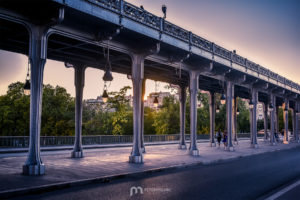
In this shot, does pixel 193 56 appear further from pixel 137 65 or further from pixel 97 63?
pixel 97 63

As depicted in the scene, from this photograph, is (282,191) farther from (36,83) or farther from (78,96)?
(78,96)

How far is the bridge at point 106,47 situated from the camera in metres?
10.6

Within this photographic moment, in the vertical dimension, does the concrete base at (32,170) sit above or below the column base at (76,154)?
above

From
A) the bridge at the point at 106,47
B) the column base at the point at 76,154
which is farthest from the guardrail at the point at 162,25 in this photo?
the column base at the point at 76,154

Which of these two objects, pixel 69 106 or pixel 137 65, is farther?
pixel 69 106

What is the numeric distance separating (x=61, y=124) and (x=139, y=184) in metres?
46.5

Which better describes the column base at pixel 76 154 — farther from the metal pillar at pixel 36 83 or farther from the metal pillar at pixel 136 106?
the metal pillar at pixel 36 83

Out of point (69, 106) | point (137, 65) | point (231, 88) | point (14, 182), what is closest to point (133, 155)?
point (137, 65)

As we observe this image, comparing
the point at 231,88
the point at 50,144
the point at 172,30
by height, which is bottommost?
the point at 50,144

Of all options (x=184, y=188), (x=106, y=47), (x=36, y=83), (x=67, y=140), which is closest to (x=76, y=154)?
A: (x=106, y=47)

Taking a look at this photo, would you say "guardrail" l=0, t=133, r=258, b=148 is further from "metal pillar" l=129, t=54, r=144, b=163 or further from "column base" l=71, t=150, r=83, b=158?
"metal pillar" l=129, t=54, r=144, b=163

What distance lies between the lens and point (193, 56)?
1856cm

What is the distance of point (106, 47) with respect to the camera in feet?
45.3

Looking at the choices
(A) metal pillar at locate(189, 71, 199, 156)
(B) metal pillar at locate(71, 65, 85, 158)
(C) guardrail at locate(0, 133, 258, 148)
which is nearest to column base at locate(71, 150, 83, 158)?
(B) metal pillar at locate(71, 65, 85, 158)
